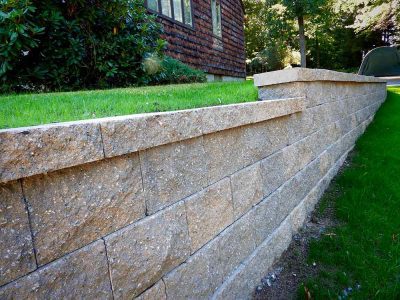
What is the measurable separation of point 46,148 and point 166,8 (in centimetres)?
846

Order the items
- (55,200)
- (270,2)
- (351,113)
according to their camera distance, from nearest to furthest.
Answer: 1. (55,200)
2. (351,113)
3. (270,2)

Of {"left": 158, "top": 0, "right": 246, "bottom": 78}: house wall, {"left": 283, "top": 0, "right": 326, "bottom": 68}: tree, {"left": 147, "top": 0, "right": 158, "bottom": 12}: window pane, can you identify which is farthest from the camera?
{"left": 283, "top": 0, "right": 326, "bottom": 68}: tree

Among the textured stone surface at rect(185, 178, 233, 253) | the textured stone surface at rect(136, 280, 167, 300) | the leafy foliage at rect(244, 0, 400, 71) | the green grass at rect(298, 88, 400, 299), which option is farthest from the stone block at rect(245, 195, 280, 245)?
the leafy foliage at rect(244, 0, 400, 71)

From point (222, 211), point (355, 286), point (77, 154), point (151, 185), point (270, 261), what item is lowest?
point (355, 286)

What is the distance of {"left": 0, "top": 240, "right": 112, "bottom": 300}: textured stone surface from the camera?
126cm

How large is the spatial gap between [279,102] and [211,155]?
A: 122 centimetres

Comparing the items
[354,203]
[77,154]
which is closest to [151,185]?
[77,154]

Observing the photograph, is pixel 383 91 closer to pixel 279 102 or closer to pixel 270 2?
pixel 279 102

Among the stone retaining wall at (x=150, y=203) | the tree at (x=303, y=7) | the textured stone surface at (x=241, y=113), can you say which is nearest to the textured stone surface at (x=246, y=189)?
the stone retaining wall at (x=150, y=203)

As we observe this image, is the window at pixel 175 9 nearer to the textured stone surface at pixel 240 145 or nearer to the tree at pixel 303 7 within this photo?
the textured stone surface at pixel 240 145

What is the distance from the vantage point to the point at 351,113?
6.19 meters

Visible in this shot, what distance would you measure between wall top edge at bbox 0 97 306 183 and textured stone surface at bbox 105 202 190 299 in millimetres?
393

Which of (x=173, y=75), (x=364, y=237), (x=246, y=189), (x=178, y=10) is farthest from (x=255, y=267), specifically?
(x=178, y=10)

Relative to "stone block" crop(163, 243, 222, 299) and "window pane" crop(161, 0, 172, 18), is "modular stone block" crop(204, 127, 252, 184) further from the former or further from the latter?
"window pane" crop(161, 0, 172, 18)
